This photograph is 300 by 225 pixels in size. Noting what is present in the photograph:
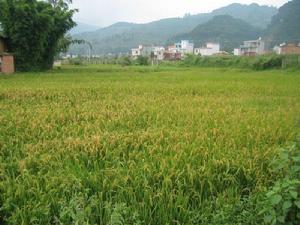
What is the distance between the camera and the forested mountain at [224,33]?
126 metres

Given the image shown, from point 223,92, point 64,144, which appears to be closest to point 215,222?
point 64,144

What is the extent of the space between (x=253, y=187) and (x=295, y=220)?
1.21 m

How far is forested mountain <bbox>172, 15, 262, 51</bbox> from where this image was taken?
413ft

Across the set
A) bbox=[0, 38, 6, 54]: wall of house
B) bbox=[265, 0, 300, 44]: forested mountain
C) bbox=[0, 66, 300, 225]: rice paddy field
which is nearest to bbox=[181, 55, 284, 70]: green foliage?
bbox=[0, 38, 6, 54]: wall of house

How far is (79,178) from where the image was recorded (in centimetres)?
434

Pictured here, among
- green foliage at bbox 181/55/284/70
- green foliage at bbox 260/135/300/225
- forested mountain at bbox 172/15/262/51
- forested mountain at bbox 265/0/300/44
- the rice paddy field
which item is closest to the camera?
green foliage at bbox 260/135/300/225

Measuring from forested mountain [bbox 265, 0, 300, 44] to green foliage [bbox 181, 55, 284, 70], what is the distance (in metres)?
52.6

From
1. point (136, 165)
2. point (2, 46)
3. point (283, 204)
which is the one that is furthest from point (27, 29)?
point (283, 204)

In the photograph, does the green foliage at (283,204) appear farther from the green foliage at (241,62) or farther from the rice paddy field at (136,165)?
the green foliage at (241,62)

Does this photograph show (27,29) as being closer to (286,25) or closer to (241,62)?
(241,62)

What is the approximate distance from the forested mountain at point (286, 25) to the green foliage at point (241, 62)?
5256cm

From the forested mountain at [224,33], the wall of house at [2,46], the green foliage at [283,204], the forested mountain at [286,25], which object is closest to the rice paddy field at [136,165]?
the green foliage at [283,204]

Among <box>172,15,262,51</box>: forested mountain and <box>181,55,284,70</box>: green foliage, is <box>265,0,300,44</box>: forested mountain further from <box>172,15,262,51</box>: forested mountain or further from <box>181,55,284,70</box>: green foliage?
<box>181,55,284,70</box>: green foliage

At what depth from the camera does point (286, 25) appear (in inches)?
3809
